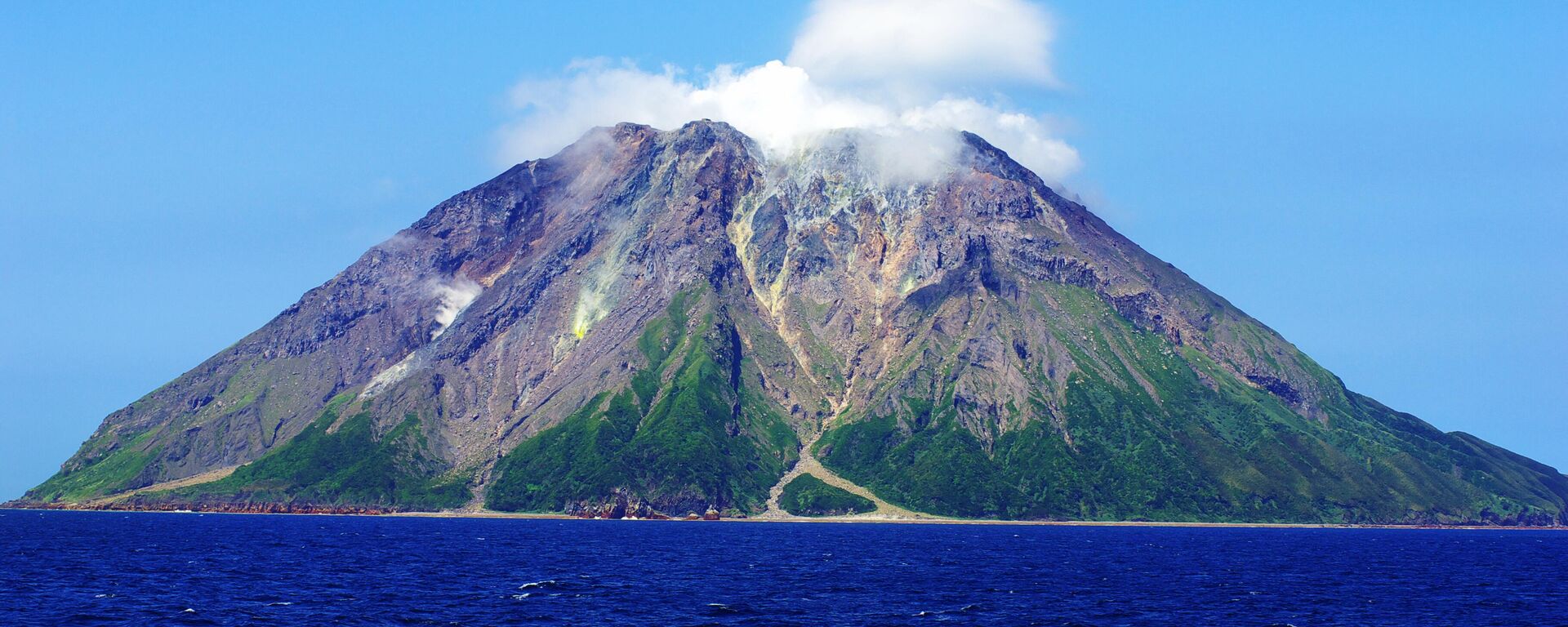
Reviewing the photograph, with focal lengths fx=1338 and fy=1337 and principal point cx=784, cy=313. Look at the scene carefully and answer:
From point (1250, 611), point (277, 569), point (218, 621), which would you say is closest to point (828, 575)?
point (1250, 611)

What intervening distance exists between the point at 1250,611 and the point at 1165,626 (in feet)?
69.2

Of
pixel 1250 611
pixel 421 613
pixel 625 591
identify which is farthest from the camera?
pixel 625 591

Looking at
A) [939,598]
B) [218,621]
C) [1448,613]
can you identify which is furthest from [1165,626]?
[218,621]

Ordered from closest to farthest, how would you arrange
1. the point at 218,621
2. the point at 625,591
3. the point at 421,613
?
the point at 218,621 < the point at 421,613 < the point at 625,591

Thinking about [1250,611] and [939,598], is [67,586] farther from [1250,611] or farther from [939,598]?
[1250,611]

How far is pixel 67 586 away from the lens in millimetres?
157125

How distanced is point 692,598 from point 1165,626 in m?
53.8

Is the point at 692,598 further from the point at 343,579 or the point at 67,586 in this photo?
the point at 67,586

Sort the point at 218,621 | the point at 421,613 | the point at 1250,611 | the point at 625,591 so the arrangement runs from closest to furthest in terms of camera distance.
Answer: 1. the point at 218,621
2. the point at 421,613
3. the point at 1250,611
4. the point at 625,591

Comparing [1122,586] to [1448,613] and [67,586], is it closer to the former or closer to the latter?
[1448,613]

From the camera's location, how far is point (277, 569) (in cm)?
18788

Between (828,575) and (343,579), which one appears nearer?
(343,579)

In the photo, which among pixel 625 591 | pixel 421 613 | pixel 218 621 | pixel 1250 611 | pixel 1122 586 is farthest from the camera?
pixel 1122 586

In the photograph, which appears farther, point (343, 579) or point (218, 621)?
point (343, 579)
